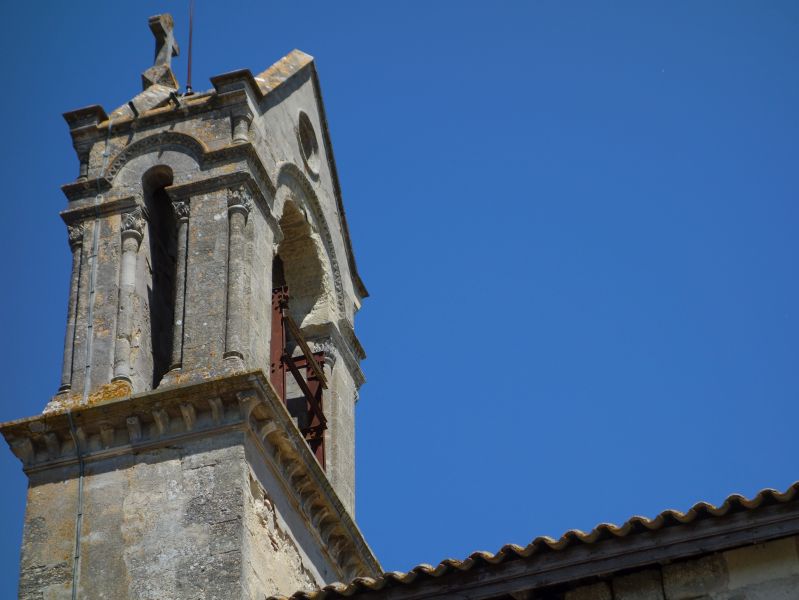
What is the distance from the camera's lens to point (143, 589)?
11750 mm

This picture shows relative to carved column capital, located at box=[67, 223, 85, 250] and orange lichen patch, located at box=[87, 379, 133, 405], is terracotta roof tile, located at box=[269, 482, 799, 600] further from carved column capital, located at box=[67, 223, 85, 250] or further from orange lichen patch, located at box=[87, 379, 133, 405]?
carved column capital, located at box=[67, 223, 85, 250]

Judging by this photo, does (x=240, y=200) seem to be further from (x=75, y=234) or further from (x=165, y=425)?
(x=165, y=425)

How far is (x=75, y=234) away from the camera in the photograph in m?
14.3

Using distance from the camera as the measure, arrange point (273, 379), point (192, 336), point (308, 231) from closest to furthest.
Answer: point (192, 336)
point (273, 379)
point (308, 231)

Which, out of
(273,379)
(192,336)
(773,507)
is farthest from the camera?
(273,379)

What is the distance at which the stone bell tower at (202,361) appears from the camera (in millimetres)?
12117

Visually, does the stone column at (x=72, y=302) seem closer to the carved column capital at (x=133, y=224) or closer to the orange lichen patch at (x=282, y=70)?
the carved column capital at (x=133, y=224)

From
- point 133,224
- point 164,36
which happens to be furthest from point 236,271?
point 164,36

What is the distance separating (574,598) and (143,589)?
352cm

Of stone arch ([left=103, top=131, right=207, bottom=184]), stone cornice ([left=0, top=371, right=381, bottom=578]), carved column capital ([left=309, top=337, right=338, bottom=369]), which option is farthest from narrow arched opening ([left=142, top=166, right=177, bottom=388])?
carved column capital ([left=309, top=337, right=338, bottom=369])

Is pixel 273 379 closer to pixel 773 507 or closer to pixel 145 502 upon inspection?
pixel 145 502

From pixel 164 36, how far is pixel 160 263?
337 cm

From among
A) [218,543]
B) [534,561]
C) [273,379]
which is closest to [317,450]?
[273,379]

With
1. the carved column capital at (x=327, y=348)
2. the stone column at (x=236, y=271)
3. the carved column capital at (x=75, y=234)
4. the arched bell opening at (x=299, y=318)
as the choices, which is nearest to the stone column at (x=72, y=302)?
the carved column capital at (x=75, y=234)
